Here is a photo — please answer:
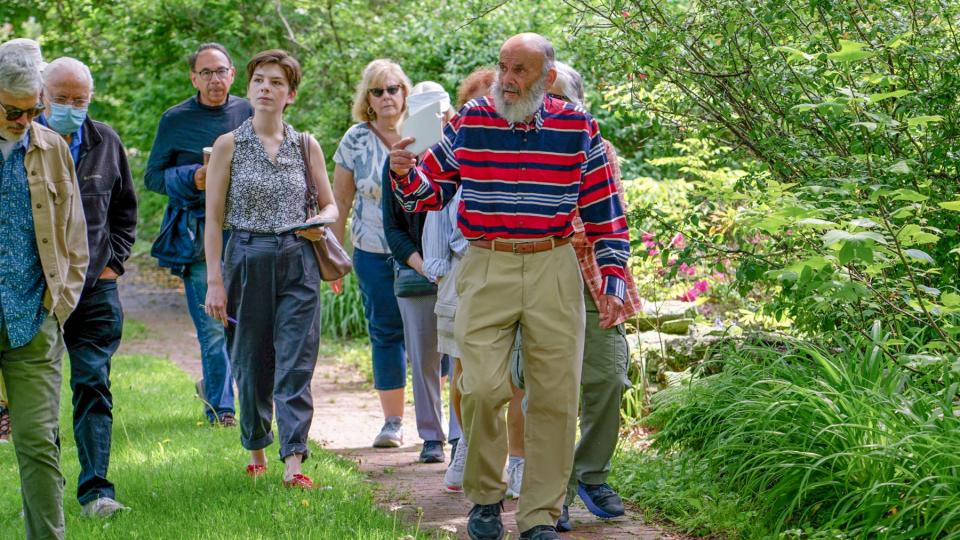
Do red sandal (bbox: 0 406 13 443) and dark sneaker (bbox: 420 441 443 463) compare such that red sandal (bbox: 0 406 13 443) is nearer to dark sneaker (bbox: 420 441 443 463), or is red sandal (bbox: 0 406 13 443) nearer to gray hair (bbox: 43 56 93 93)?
dark sneaker (bbox: 420 441 443 463)

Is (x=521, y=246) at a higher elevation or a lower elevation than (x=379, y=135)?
lower

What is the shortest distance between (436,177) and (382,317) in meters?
2.65

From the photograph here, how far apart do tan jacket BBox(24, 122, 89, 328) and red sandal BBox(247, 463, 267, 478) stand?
1.70m

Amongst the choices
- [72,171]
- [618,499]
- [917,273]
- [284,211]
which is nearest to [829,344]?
[917,273]

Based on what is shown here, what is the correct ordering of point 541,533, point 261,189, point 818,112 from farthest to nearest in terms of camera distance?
point 261,189, point 818,112, point 541,533

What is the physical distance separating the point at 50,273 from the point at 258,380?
5.08ft

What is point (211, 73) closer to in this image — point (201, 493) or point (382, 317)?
point (382, 317)

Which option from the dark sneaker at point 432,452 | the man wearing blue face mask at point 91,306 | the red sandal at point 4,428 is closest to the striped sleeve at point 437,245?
the dark sneaker at point 432,452

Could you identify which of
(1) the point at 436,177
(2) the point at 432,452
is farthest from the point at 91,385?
(2) the point at 432,452

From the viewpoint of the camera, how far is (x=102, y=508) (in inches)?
223

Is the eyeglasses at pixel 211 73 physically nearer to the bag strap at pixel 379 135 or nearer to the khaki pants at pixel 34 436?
the bag strap at pixel 379 135

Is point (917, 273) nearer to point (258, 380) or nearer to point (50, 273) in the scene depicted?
point (258, 380)

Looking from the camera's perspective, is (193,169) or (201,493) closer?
(201,493)

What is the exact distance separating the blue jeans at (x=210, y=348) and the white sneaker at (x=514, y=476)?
2.62 m
